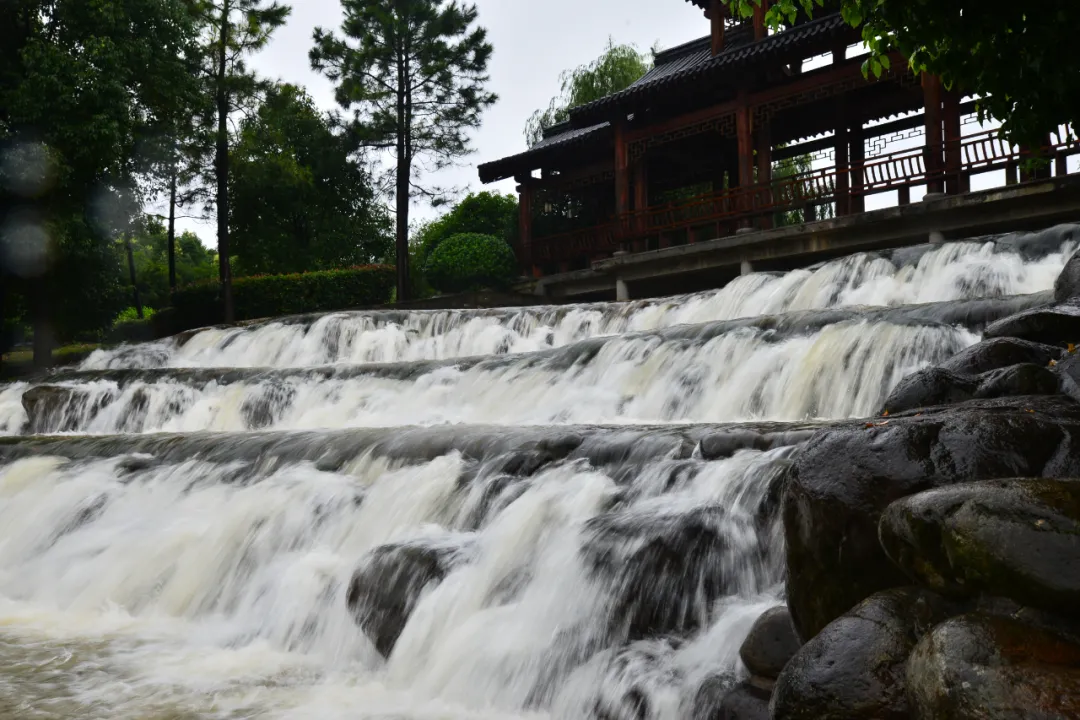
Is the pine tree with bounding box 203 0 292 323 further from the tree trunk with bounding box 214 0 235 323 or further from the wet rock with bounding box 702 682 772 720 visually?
the wet rock with bounding box 702 682 772 720

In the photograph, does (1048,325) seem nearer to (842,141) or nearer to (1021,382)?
(1021,382)

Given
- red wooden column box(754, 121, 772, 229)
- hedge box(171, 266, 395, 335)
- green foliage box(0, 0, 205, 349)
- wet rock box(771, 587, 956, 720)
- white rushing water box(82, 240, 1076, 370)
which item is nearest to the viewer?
wet rock box(771, 587, 956, 720)

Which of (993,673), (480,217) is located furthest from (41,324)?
(993,673)

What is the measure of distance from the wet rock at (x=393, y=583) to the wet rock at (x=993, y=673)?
8.80ft

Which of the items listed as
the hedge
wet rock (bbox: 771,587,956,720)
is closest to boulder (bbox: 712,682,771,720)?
wet rock (bbox: 771,587,956,720)

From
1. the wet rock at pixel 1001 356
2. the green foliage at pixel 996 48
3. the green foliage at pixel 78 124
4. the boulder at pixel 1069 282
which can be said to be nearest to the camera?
the green foliage at pixel 996 48

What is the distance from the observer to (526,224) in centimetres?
2361

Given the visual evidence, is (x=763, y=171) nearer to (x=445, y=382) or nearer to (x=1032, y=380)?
(x=445, y=382)

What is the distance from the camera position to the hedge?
23141mm

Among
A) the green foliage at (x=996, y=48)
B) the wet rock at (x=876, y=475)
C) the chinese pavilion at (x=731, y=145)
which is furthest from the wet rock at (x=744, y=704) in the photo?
the chinese pavilion at (x=731, y=145)

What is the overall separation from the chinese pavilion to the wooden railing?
0.11ft

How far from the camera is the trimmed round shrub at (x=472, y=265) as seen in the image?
21594mm

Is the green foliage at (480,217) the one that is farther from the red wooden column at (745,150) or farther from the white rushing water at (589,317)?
the white rushing water at (589,317)

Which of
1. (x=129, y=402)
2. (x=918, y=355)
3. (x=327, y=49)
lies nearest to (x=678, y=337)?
(x=918, y=355)
